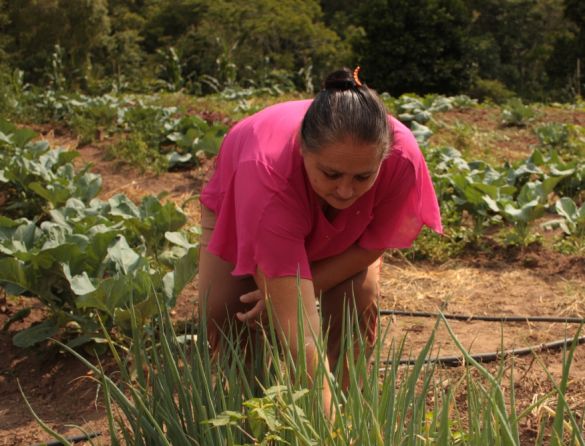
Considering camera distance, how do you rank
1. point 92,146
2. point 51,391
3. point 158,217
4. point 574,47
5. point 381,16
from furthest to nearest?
point 574,47, point 381,16, point 92,146, point 158,217, point 51,391

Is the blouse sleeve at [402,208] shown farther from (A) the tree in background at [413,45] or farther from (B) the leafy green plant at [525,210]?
(A) the tree in background at [413,45]

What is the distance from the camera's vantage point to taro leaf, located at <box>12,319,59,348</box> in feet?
11.5

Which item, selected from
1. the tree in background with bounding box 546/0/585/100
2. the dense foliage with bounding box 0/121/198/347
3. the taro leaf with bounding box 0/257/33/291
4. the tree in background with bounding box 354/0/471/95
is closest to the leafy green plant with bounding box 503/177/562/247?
the dense foliage with bounding box 0/121/198/347

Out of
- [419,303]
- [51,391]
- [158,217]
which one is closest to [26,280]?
[51,391]

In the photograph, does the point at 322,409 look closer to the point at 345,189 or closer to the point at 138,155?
the point at 345,189

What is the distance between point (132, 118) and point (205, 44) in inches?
515

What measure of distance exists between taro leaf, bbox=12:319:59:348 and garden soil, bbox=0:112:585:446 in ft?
0.49

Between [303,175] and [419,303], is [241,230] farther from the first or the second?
[419,303]

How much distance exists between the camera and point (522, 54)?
24.3 meters

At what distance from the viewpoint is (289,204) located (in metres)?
2.28

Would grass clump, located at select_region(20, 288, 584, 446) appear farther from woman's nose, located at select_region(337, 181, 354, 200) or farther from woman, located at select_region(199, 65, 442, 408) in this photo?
woman's nose, located at select_region(337, 181, 354, 200)

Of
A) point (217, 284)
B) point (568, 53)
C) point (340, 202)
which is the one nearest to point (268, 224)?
point (340, 202)

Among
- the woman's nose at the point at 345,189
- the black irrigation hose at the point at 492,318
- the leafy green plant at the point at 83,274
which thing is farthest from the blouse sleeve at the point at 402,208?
the black irrigation hose at the point at 492,318

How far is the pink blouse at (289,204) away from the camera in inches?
89.0
